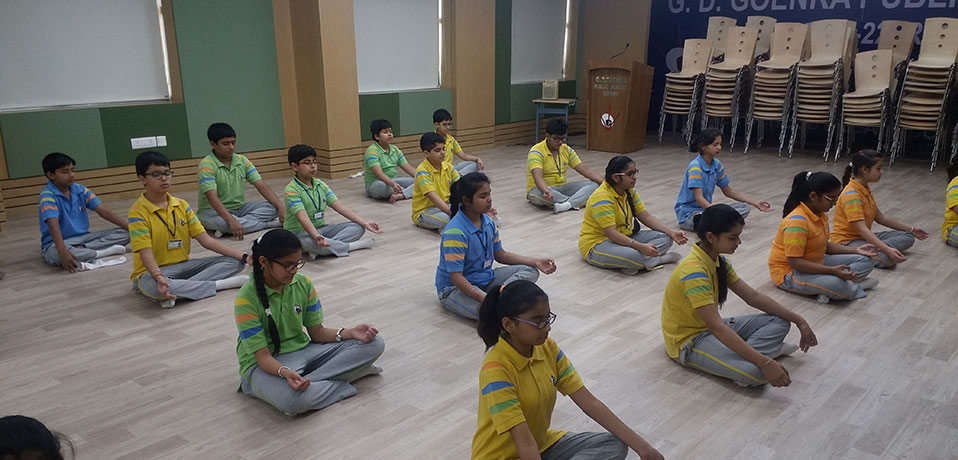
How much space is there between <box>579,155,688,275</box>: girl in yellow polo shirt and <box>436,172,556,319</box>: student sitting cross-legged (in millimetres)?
863

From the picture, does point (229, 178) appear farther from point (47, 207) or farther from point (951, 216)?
point (951, 216)

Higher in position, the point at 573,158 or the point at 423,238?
the point at 573,158

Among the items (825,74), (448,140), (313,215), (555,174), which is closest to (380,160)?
(448,140)

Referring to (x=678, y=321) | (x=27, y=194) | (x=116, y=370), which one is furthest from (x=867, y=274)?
(x=27, y=194)

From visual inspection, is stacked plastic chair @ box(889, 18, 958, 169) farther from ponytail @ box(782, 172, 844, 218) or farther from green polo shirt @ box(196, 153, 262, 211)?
green polo shirt @ box(196, 153, 262, 211)

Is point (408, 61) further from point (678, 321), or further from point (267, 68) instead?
point (678, 321)

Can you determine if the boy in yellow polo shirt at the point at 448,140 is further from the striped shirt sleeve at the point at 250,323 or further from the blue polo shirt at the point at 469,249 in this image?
the striped shirt sleeve at the point at 250,323

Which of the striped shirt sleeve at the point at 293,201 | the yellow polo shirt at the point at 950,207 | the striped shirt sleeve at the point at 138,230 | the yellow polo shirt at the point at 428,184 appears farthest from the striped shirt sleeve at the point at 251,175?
the yellow polo shirt at the point at 950,207

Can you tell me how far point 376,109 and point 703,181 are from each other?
4.81 m

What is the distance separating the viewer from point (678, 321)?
334 centimetres

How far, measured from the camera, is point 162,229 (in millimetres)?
4320

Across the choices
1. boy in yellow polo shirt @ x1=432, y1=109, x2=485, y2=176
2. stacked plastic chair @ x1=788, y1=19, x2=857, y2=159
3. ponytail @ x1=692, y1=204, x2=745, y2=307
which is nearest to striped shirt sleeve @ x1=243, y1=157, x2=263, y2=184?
boy in yellow polo shirt @ x1=432, y1=109, x2=485, y2=176

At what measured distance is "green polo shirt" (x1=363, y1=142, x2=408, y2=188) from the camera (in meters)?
7.12

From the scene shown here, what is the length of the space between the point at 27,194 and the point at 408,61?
484 cm
